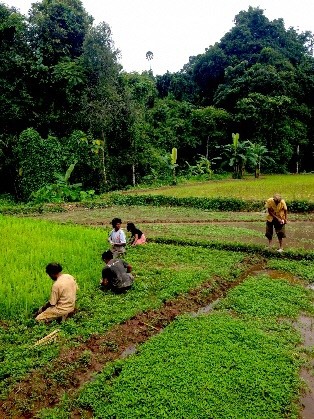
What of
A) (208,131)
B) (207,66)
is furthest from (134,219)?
(207,66)

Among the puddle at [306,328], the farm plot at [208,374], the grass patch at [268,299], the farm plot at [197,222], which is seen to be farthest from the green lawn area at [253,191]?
the farm plot at [208,374]

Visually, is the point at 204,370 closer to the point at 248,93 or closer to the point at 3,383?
the point at 3,383

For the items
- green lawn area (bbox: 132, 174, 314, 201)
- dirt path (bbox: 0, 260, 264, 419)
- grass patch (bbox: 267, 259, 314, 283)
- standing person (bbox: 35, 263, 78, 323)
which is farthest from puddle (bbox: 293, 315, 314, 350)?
green lawn area (bbox: 132, 174, 314, 201)

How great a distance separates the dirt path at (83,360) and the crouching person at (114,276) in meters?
0.84

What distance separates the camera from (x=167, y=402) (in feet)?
12.9

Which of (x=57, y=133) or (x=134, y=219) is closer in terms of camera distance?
(x=134, y=219)

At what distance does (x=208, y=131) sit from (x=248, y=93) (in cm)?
392

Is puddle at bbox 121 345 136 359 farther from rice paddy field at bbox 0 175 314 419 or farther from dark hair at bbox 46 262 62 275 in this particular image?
dark hair at bbox 46 262 62 275

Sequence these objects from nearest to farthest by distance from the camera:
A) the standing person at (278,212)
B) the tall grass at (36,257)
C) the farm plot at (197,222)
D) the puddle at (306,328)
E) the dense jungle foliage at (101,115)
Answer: the puddle at (306,328)
the tall grass at (36,257)
the standing person at (278,212)
the farm plot at (197,222)
the dense jungle foliage at (101,115)

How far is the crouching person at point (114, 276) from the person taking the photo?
6.81 meters

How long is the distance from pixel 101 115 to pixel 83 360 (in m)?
17.8

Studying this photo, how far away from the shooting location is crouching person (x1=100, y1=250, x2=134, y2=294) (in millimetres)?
6812

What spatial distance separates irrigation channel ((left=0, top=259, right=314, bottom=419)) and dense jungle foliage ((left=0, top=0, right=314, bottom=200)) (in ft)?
43.4

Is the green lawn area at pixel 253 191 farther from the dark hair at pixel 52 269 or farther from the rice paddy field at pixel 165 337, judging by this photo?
the dark hair at pixel 52 269
